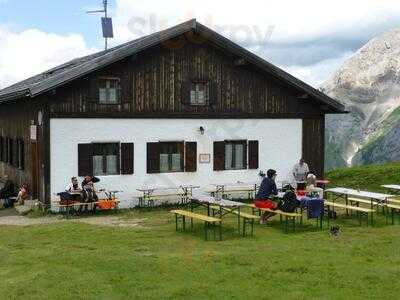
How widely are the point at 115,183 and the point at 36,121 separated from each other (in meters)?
3.51

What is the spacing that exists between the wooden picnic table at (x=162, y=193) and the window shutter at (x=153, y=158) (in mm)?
672

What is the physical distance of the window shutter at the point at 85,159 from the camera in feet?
64.0

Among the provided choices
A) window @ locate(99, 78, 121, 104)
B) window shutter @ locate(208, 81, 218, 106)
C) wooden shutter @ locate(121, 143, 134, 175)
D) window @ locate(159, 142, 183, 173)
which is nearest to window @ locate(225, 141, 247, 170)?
window shutter @ locate(208, 81, 218, 106)

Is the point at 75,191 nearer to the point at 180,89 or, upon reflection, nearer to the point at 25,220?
the point at 25,220

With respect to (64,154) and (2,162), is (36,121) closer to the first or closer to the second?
(64,154)

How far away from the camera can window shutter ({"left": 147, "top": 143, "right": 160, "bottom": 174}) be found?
2072 cm

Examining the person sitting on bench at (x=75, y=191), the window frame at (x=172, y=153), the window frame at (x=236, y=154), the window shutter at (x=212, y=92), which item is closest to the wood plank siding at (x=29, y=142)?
the person sitting on bench at (x=75, y=191)

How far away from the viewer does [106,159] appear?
2011 centimetres

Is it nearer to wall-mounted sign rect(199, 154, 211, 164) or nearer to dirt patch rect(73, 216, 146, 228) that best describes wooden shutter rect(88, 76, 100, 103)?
dirt patch rect(73, 216, 146, 228)

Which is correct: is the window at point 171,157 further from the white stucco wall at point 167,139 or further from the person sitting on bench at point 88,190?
the person sitting on bench at point 88,190

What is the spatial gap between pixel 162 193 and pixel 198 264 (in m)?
9.89

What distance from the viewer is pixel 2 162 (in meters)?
26.8

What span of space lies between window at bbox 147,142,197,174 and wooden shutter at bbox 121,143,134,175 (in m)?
0.64

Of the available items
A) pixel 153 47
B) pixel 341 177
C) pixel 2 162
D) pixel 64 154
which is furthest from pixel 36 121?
pixel 341 177
